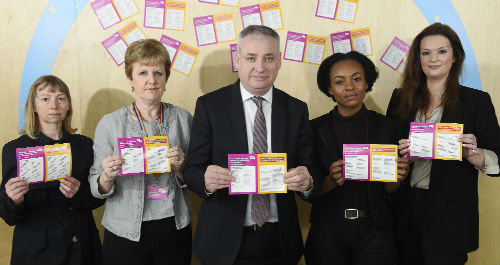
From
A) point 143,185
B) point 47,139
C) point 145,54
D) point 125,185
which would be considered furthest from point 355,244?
point 47,139

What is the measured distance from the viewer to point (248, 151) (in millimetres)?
2096

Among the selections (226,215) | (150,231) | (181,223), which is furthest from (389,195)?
(150,231)

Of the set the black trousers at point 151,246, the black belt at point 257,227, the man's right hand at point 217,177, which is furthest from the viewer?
the black trousers at point 151,246

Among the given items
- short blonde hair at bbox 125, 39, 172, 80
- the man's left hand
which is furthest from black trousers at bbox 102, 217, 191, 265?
short blonde hair at bbox 125, 39, 172, 80

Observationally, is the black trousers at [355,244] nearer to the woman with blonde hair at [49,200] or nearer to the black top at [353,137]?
the black top at [353,137]

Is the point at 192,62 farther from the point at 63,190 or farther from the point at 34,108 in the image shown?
the point at 63,190

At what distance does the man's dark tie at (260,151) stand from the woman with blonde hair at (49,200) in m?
1.25

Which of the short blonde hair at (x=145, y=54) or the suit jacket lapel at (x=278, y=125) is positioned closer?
the suit jacket lapel at (x=278, y=125)

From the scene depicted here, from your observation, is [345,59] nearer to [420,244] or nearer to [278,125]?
[278,125]

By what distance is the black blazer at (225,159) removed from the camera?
2.06 meters

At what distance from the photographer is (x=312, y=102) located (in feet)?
11.6

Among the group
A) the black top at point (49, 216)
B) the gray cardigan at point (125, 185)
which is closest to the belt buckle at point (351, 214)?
the gray cardigan at point (125, 185)

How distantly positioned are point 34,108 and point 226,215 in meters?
1.63

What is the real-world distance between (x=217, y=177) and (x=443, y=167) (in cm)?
164
